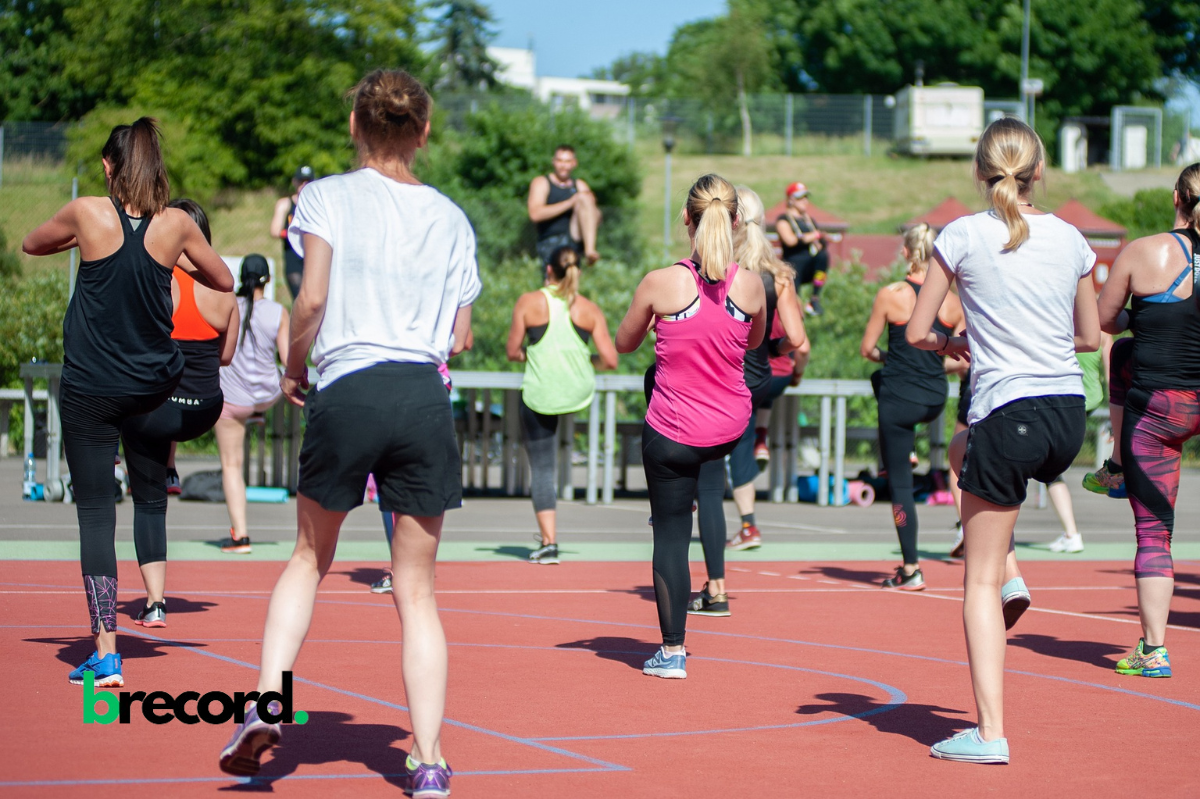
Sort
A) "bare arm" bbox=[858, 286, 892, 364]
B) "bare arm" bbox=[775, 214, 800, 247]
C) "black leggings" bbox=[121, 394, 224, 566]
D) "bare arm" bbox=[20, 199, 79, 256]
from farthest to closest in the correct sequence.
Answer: "bare arm" bbox=[775, 214, 800, 247] < "bare arm" bbox=[858, 286, 892, 364] < "black leggings" bbox=[121, 394, 224, 566] < "bare arm" bbox=[20, 199, 79, 256]

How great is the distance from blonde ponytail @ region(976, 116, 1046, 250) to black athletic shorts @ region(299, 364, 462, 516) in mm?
2029

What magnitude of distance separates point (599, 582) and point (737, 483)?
1367 millimetres

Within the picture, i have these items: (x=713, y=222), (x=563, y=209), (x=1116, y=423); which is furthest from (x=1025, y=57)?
(x=713, y=222)

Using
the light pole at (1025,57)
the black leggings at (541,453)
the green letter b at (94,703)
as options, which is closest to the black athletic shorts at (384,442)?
the green letter b at (94,703)

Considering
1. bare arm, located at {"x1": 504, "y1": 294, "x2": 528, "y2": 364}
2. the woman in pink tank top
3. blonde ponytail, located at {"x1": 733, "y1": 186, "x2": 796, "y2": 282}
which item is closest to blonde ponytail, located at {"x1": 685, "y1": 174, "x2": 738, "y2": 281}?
the woman in pink tank top

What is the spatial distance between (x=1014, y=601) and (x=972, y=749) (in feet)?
3.40

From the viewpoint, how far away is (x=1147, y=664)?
Answer: 597 cm

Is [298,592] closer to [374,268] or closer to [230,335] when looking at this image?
[374,268]

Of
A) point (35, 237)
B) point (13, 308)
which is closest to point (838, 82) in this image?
point (13, 308)

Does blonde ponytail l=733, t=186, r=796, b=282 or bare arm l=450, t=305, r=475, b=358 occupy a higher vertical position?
blonde ponytail l=733, t=186, r=796, b=282

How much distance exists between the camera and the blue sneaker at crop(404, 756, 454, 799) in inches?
148

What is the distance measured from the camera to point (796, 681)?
5.73 m

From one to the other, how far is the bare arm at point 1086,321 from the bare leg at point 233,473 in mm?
5967

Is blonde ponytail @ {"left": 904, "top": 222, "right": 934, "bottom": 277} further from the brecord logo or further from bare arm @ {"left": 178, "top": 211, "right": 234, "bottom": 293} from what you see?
the brecord logo
